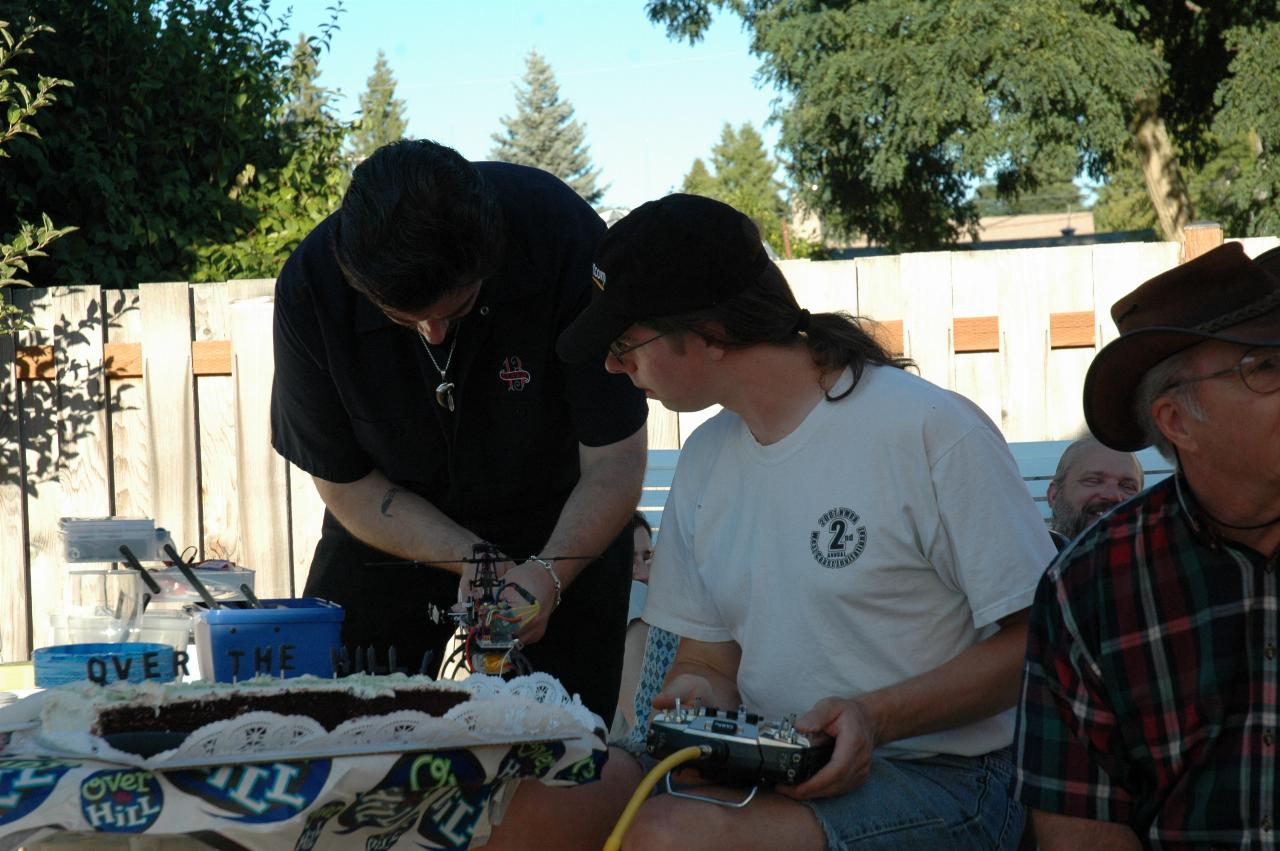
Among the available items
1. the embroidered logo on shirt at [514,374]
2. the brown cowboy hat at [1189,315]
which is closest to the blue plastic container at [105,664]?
the embroidered logo on shirt at [514,374]

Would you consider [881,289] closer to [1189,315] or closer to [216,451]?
[216,451]

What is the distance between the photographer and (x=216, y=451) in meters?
5.32

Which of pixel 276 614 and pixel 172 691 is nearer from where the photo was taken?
pixel 172 691

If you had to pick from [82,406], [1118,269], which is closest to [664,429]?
[1118,269]

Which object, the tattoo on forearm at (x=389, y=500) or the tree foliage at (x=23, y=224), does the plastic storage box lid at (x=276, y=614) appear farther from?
the tree foliage at (x=23, y=224)

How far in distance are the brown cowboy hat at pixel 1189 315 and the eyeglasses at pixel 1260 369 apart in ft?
0.08

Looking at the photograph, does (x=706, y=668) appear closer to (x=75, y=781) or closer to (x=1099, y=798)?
(x=1099, y=798)

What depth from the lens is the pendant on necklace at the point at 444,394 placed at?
278 centimetres

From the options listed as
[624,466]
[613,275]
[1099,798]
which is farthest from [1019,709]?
[624,466]

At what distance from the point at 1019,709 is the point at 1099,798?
15cm

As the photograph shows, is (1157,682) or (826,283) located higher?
(826,283)

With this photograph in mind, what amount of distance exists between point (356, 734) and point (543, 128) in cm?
6690

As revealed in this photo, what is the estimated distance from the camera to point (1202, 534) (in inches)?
68.1

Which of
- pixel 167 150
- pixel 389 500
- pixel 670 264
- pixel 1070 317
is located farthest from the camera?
pixel 167 150
